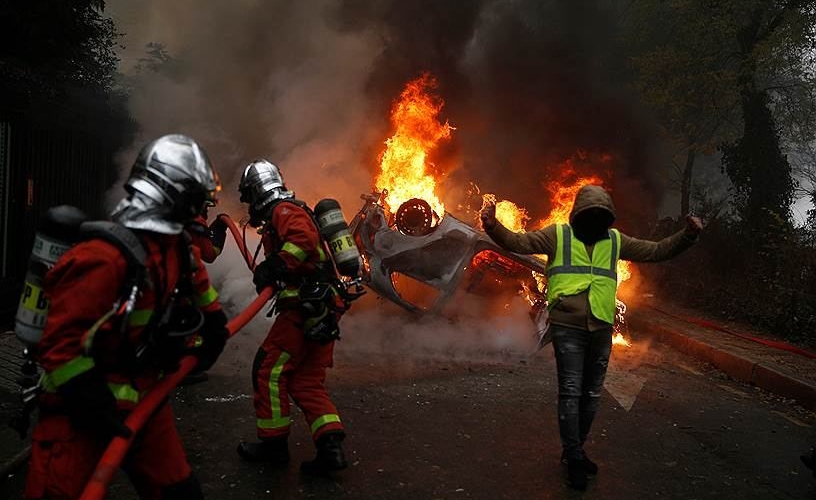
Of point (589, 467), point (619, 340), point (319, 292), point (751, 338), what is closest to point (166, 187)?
point (319, 292)

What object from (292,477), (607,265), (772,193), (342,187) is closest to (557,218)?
(342,187)

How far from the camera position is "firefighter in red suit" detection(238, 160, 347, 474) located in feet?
12.8

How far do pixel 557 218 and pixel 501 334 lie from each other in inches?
207

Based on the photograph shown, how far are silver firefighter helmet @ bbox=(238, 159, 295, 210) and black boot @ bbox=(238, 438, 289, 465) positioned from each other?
1.52m

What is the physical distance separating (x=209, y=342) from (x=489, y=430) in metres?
2.81

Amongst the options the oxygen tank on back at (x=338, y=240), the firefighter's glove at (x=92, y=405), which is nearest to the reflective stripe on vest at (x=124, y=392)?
the firefighter's glove at (x=92, y=405)

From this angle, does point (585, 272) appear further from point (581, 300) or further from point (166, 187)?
point (166, 187)

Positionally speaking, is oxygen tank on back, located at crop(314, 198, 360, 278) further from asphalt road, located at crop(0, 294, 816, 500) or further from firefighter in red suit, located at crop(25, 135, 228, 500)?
firefighter in red suit, located at crop(25, 135, 228, 500)

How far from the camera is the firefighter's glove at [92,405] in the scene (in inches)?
82.4

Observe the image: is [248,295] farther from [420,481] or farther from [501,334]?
[420,481]

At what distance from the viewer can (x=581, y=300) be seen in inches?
157

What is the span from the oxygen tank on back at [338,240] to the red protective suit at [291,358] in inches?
3.7

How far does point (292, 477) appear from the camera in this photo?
12.8ft

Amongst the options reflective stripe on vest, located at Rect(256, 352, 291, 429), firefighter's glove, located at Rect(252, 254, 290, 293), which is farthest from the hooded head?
reflective stripe on vest, located at Rect(256, 352, 291, 429)
